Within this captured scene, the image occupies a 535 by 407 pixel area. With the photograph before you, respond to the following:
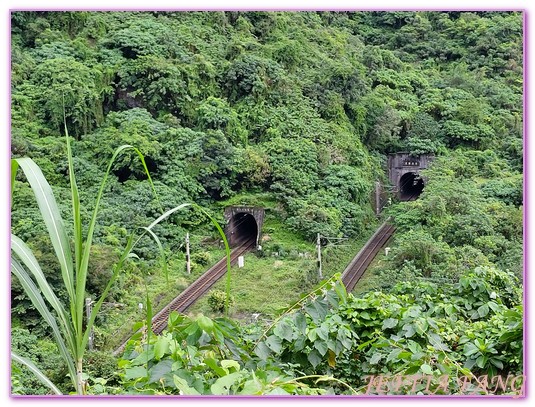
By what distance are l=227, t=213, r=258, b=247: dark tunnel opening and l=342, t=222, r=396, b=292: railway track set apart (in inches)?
70.3

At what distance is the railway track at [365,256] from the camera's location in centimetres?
923

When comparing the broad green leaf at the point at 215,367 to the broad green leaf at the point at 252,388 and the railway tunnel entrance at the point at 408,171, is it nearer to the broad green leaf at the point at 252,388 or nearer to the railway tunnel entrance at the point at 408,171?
the broad green leaf at the point at 252,388

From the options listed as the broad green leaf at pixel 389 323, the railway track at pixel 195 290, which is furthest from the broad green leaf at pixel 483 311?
the railway track at pixel 195 290

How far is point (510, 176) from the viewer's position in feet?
39.5

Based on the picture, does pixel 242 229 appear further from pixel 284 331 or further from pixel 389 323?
pixel 284 331

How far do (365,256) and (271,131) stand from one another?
3.22m

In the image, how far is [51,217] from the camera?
4.51 ft

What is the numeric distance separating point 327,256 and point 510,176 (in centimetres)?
435

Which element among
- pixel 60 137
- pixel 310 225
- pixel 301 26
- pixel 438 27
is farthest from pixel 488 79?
pixel 60 137

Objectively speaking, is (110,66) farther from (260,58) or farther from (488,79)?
(488,79)

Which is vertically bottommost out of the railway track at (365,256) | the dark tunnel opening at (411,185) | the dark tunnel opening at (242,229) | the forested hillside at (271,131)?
the railway track at (365,256)

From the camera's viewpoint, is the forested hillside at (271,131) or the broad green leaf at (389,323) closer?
the broad green leaf at (389,323)

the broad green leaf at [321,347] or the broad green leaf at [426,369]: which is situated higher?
the broad green leaf at [426,369]

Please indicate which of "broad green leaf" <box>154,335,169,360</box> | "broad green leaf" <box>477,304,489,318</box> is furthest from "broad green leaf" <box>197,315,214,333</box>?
"broad green leaf" <box>477,304,489,318</box>
